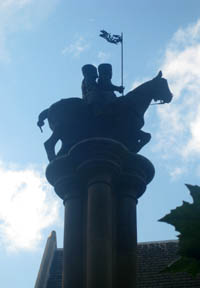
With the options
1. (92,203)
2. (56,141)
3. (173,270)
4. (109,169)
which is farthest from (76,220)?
(173,270)

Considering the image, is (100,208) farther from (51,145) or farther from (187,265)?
(187,265)

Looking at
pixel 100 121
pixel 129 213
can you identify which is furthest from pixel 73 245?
pixel 100 121

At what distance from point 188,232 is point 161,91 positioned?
22.9 feet

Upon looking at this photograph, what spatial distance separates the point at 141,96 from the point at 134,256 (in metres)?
2.55

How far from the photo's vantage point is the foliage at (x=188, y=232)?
189cm

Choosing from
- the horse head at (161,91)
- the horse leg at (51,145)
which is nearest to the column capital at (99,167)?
the horse leg at (51,145)

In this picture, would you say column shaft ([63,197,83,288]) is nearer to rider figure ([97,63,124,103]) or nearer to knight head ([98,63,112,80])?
rider figure ([97,63,124,103])

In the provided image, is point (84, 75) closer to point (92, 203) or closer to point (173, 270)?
point (92, 203)

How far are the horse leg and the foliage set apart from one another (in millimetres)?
6476

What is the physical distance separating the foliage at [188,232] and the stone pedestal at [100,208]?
491cm

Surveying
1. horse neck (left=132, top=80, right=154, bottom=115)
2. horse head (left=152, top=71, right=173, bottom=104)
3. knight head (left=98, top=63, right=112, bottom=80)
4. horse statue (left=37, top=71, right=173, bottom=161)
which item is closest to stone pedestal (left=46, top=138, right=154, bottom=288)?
horse statue (left=37, top=71, right=173, bottom=161)

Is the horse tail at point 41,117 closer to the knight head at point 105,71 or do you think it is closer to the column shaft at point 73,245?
the knight head at point 105,71

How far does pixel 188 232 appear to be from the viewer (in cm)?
189

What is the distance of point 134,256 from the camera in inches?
288
